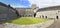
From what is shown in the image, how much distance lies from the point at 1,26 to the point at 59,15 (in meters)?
15.5

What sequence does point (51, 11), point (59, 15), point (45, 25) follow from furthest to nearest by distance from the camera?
point (51, 11), point (59, 15), point (45, 25)

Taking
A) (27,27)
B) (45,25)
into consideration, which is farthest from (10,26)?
(45,25)

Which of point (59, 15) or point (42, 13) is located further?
point (42, 13)

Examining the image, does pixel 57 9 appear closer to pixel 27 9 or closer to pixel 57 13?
pixel 57 13

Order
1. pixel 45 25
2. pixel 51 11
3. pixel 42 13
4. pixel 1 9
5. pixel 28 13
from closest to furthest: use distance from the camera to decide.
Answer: pixel 45 25 < pixel 1 9 < pixel 51 11 < pixel 42 13 < pixel 28 13

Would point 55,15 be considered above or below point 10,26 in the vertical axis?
below

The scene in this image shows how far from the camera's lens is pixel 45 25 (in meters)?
14.4

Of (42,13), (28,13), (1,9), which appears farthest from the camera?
(28,13)

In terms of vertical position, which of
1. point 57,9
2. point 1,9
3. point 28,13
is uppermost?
point 1,9

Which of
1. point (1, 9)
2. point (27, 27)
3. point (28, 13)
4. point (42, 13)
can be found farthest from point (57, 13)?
point (27, 27)

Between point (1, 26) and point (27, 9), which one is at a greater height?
point (1, 26)

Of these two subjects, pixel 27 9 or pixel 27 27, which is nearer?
pixel 27 27

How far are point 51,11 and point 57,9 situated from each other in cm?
142

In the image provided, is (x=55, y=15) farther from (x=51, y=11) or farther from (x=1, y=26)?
(x=1, y=26)
